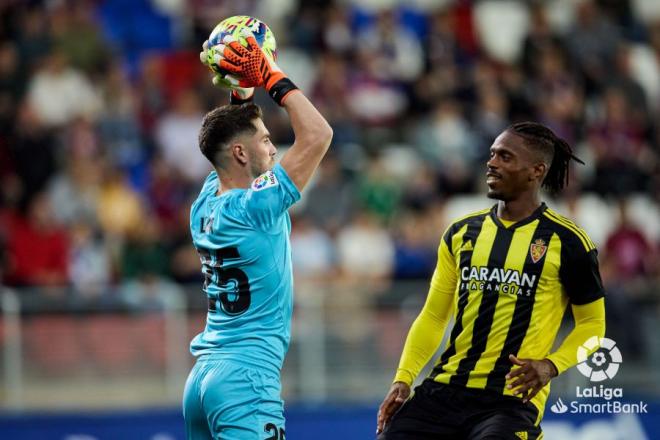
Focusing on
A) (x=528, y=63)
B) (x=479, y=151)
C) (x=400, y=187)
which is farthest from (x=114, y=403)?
(x=528, y=63)

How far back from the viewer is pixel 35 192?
12664mm

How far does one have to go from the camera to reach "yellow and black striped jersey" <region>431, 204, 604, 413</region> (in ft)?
19.1

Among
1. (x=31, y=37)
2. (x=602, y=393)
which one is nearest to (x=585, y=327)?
(x=602, y=393)

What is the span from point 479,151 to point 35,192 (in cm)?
520

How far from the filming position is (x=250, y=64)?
564cm

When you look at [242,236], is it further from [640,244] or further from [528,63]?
[528,63]

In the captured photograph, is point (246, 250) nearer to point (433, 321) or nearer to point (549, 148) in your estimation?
point (433, 321)

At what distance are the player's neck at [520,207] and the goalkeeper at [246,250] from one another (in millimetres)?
1104

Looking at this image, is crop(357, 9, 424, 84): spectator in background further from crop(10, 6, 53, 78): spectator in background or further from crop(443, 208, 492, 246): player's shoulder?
crop(443, 208, 492, 246): player's shoulder

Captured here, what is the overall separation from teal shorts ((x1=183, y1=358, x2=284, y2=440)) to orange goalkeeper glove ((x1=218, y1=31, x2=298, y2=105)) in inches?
53.6

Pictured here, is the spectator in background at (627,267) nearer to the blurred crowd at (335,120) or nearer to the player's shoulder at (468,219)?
the blurred crowd at (335,120)

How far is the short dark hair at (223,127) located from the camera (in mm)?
5770

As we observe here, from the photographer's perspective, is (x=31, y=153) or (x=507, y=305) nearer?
(x=507, y=305)

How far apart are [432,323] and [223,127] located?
1.56 m
